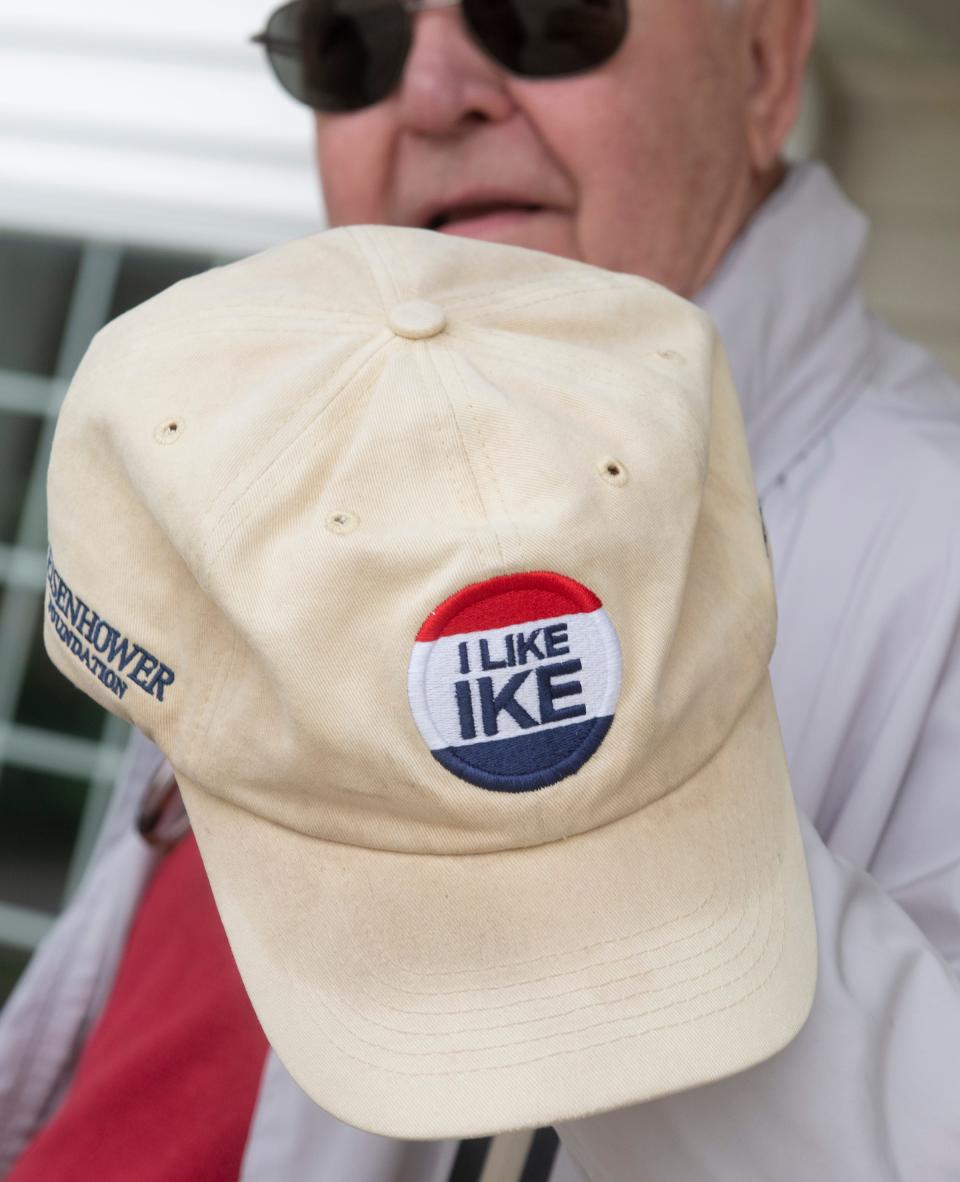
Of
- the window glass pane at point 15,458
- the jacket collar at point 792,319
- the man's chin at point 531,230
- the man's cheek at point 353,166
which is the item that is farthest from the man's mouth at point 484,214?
the window glass pane at point 15,458

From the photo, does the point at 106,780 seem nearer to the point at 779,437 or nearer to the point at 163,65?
the point at 163,65

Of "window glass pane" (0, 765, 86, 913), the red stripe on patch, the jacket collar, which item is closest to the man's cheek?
the jacket collar

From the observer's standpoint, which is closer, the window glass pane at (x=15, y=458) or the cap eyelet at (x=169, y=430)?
the cap eyelet at (x=169, y=430)

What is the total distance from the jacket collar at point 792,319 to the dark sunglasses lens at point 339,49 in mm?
470

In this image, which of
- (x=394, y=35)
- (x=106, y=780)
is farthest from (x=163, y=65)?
(x=106, y=780)

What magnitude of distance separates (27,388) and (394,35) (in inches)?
80.3

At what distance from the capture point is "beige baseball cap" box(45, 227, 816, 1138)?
81 centimetres

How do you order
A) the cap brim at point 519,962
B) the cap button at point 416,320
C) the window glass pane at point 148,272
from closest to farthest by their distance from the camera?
the cap brim at point 519,962
the cap button at point 416,320
the window glass pane at point 148,272

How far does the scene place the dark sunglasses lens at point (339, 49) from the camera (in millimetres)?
1504

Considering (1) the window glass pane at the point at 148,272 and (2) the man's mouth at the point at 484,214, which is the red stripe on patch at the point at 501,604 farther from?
(1) the window glass pane at the point at 148,272

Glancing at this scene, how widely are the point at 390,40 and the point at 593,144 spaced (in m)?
0.29

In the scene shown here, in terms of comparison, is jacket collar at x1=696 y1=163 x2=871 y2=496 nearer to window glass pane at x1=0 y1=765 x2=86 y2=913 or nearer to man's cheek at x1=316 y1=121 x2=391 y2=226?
man's cheek at x1=316 y1=121 x2=391 y2=226

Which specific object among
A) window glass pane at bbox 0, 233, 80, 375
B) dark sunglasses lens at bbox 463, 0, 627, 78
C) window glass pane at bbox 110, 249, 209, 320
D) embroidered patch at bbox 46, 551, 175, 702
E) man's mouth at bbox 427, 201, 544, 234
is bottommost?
window glass pane at bbox 0, 233, 80, 375

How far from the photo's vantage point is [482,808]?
825 millimetres
